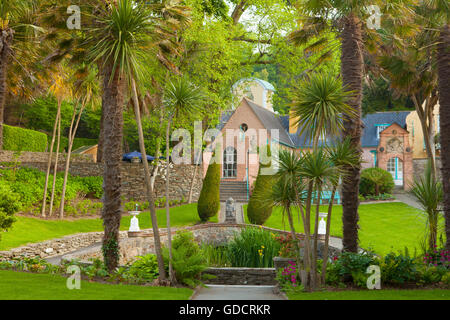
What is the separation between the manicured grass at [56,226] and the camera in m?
12.9

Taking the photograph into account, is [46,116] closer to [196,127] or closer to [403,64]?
[196,127]

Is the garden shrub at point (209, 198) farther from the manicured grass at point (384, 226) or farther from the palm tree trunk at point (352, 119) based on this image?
the palm tree trunk at point (352, 119)

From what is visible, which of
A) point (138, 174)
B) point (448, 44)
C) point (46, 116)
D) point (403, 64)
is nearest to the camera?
point (448, 44)

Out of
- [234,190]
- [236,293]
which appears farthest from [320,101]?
[234,190]

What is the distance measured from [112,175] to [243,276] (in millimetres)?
4520

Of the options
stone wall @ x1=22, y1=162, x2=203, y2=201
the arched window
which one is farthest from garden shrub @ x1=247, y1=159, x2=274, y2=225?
the arched window

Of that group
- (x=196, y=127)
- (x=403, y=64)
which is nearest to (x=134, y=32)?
(x=403, y=64)

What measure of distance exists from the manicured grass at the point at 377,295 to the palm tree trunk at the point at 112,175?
407 cm

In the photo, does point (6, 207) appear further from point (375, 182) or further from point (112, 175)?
point (375, 182)

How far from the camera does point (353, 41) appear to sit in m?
9.95

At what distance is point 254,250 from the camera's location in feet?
42.7

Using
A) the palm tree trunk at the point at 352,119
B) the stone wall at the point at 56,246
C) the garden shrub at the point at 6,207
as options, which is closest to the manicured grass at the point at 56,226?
the stone wall at the point at 56,246

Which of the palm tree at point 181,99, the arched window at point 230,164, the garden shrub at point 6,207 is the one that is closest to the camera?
the palm tree at point 181,99
